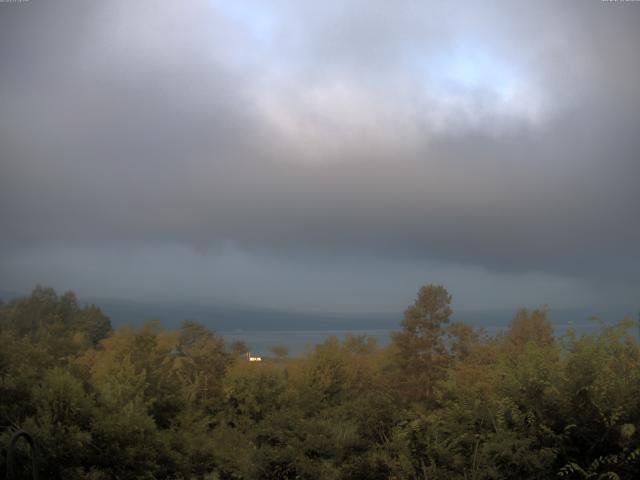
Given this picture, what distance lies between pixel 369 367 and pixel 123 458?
82.3 ft

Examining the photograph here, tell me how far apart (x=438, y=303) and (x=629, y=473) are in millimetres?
32036

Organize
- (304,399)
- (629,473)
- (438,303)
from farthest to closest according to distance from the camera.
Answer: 1. (438,303)
2. (304,399)
3. (629,473)

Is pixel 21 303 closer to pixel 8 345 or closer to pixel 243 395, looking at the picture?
pixel 243 395

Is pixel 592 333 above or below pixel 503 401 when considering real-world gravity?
above

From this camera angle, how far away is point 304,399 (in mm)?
18656

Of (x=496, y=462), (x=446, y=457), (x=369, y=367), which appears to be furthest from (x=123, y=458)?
(x=369, y=367)

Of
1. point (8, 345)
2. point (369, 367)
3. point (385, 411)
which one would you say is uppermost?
point (8, 345)

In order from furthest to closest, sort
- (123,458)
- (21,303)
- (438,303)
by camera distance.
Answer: (21,303), (438,303), (123,458)

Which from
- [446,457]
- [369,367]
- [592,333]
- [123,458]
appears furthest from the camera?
[369,367]

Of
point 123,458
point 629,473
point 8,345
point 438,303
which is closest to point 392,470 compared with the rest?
point 629,473

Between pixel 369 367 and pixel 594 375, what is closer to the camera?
pixel 594 375

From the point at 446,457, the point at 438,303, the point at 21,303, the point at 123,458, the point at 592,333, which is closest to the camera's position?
the point at 446,457

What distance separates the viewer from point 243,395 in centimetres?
2086

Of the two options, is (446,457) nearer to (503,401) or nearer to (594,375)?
(503,401)
